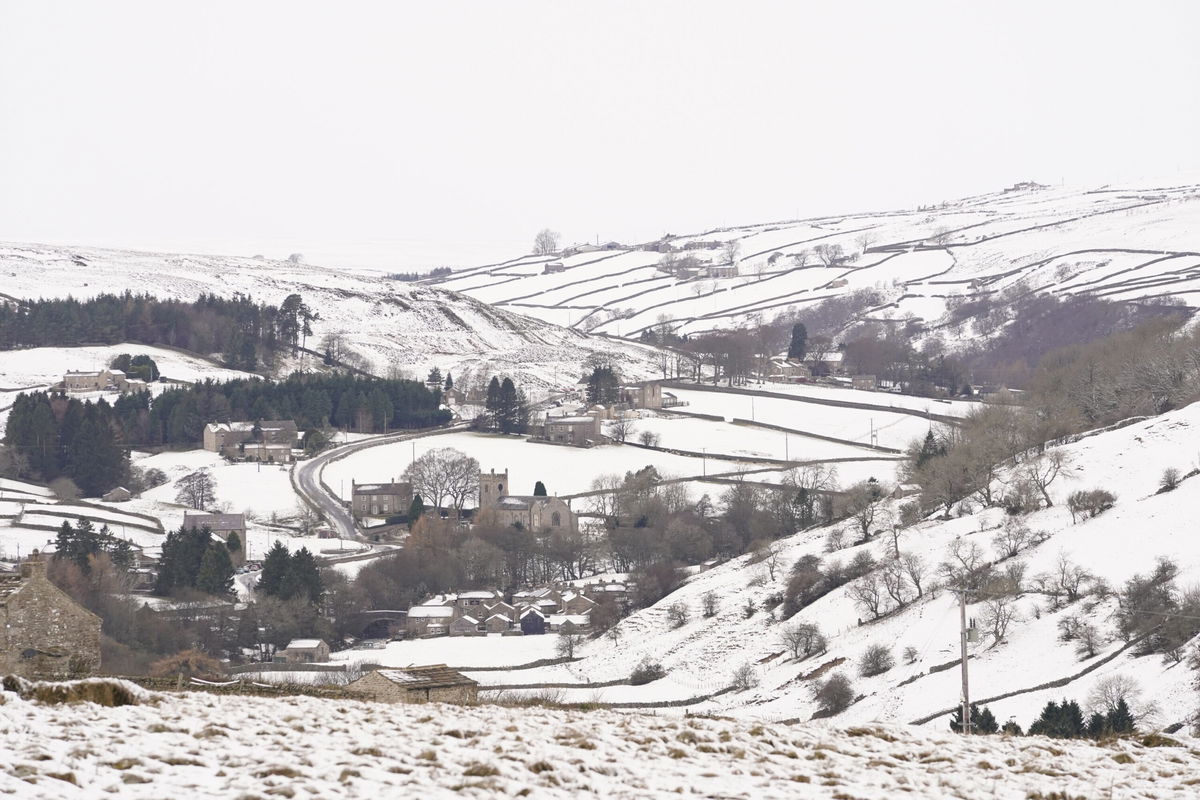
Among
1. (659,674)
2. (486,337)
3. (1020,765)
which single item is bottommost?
(659,674)

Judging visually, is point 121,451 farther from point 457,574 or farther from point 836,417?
point 836,417

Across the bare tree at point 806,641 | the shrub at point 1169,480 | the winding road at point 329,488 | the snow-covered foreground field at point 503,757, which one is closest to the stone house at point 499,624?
the winding road at point 329,488

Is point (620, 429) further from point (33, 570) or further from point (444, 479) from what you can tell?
point (33, 570)

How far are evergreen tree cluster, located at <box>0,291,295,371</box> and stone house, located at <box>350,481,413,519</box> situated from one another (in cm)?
4328

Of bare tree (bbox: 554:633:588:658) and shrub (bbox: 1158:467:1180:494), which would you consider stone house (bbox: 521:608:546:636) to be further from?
shrub (bbox: 1158:467:1180:494)

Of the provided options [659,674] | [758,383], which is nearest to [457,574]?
[659,674]

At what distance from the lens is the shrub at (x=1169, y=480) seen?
47.8 metres

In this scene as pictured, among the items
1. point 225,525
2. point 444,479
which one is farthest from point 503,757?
point 444,479

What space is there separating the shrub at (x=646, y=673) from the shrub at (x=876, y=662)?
27.0 ft

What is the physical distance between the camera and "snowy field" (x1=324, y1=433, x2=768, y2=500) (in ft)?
282

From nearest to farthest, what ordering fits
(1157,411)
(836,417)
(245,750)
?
(245,750), (1157,411), (836,417)

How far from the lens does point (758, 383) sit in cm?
12106

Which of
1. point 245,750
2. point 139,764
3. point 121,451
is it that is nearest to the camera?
point 139,764

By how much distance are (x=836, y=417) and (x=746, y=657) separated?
57222 mm
